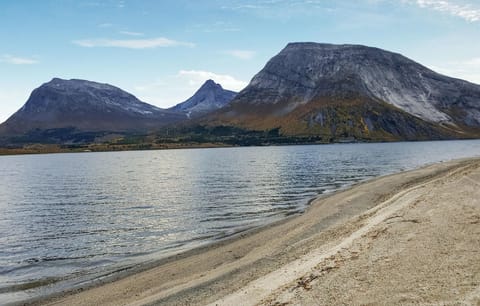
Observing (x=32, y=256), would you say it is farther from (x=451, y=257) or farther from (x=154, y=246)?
(x=451, y=257)

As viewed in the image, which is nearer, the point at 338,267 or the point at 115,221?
the point at 338,267

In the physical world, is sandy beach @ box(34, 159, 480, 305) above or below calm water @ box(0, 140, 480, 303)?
above

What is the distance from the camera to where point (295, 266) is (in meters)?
22.4

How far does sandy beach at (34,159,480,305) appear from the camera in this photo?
656 inches

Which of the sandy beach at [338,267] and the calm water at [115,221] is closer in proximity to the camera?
the sandy beach at [338,267]

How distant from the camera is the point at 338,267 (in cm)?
2014

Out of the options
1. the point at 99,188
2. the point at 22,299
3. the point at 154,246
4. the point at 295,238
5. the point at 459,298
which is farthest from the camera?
the point at 99,188

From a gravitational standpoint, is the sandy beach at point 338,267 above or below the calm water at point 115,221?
above

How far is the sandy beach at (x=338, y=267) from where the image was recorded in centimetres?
1667

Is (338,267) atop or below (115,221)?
atop

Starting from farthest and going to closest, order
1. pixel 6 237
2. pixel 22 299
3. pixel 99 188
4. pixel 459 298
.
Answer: pixel 99 188
pixel 6 237
pixel 22 299
pixel 459 298

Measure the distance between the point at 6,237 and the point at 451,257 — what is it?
3967 centimetres

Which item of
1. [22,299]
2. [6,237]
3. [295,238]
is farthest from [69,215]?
[295,238]

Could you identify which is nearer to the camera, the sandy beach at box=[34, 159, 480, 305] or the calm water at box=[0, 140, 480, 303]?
the sandy beach at box=[34, 159, 480, 305]
